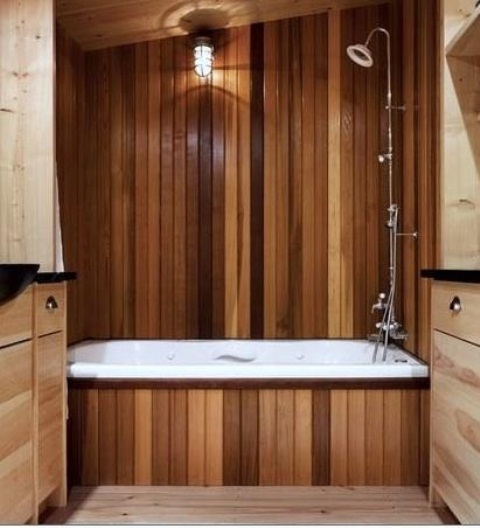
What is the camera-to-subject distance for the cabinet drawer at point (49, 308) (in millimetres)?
1613

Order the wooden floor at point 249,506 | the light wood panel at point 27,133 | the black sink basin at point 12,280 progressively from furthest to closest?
the light wood panel at point 27,133, the wooden floor at point 249,506, the black sink basin at point 12,280

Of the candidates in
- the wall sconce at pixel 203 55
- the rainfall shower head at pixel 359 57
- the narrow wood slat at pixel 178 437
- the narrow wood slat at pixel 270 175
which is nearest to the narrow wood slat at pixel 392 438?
the narrow wood slat at pixel 178 437

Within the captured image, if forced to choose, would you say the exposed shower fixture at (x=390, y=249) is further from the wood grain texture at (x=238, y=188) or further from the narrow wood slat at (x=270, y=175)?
the narrow wood slat at (x=270, y=175)

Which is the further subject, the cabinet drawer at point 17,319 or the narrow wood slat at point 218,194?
the narrow wood slat at point 218,194

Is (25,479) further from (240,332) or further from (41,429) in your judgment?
(240,332)

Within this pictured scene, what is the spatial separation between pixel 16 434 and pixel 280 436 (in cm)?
101

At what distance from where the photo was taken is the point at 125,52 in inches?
111

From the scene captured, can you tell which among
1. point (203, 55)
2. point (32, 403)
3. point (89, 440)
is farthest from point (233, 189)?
point (32, 403)

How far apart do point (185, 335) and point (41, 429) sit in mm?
1253

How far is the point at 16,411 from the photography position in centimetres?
147

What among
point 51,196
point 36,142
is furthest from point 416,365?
point 36,142

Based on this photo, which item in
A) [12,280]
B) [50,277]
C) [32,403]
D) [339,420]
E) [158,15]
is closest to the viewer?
[12,280]

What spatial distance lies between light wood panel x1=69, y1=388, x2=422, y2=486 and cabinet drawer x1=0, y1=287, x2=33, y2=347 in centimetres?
59

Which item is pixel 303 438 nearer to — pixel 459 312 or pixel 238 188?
pixel 459 312
